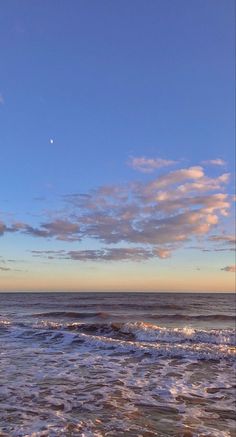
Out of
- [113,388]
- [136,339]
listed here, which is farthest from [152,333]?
[113,388]

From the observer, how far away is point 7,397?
31.4 ft

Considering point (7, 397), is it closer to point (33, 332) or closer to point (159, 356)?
point (159, 356)

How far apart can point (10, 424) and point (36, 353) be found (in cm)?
839

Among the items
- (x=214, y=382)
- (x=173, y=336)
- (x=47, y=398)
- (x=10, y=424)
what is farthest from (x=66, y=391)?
(x=173, y=336)

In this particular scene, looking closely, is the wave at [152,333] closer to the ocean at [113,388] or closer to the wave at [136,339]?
the wave at [136,339]

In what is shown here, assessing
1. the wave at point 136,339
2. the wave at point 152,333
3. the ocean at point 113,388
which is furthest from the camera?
the wave at point 152,333

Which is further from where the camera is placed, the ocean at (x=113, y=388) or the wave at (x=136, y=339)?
the wave at (x=136, y=339)

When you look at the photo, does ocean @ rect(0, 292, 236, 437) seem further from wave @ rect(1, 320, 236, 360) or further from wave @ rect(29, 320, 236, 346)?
wave @ rect(29, 320, 236, 346)

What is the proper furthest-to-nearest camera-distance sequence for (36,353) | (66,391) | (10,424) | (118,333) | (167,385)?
(118,333) < (36,353) < (167,385) < (66,391) < (10,424)

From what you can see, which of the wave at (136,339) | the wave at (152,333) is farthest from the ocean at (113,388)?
the wave at (152,333)

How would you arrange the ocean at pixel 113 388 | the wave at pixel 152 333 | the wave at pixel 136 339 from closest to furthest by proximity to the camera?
the ocean at pixel 113 388 → the wave at pixel 136 339 → the wave at pixel 152 333

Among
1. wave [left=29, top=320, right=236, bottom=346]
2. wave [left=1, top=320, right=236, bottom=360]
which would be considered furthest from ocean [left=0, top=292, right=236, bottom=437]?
wave [left=29, top=320, right=236, bottom=346]

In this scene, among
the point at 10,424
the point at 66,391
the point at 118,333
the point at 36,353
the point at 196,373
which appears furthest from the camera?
the point at 118,333

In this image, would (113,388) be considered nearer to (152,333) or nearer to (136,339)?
(136,339)
